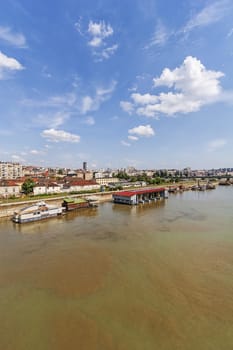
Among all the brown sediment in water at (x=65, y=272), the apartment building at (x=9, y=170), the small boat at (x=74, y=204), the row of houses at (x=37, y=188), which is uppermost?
the apartment building at (x=9, y=170)

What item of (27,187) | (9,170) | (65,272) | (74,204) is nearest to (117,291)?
(65,272)

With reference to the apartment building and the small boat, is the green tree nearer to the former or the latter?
the small boat

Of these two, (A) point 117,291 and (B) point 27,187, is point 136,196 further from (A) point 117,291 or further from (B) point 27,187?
(A) point 117,291

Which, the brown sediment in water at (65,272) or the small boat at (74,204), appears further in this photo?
the small boat at (74,204)

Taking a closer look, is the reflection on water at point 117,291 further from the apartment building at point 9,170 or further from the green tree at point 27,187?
the apartment building at point 9,170

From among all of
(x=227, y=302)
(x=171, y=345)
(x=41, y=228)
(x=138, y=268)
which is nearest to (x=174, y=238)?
(x=138, y=268)

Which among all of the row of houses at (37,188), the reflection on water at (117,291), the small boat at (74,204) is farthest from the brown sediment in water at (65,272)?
the row of houses at (37,188)

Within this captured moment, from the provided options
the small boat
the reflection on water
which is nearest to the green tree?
the small boat
